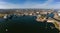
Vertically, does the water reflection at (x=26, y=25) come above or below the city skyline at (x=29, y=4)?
below

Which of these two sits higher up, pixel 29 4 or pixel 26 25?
pixel 29 4

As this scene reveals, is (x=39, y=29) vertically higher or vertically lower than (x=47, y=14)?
lower

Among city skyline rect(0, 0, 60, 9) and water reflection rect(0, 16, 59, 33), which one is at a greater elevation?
city skyline rect(0, 0, 60, 9)

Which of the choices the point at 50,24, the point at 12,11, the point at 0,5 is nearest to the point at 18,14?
the point at 12,11

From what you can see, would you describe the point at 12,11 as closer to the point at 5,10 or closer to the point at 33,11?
the point at 5,10

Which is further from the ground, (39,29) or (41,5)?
(41,5)

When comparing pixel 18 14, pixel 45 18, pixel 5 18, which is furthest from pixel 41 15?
pixel 5 18

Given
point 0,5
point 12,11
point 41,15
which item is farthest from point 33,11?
point 0,5

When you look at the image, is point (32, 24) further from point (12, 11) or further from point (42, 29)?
point (12, 11)
